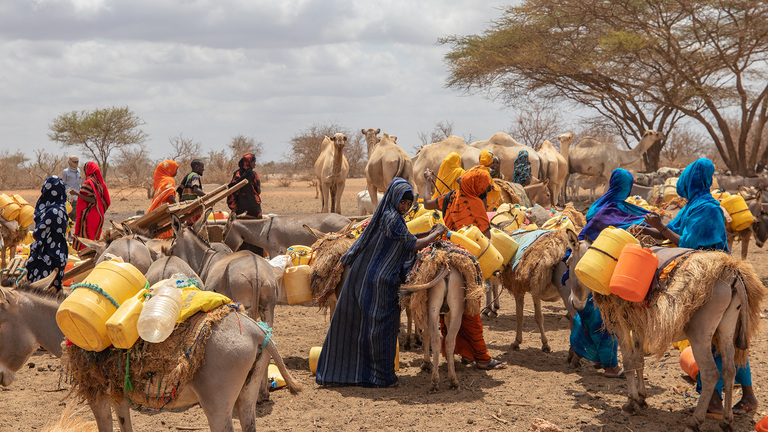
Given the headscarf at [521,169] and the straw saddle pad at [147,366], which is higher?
the headscarf at [521,169]

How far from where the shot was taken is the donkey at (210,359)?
158 inches

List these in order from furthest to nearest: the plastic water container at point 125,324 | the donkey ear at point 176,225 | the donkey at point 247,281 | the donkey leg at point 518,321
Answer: the donkey leg at point 518,321
the donkey ear at point 176,225
the donkey at point 247,281
the plastic water container at point 125,324

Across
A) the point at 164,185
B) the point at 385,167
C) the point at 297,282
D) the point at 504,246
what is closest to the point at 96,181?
the point at 164,185

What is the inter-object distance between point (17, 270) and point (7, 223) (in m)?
6.71

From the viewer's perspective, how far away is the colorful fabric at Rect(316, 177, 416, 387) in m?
6.36

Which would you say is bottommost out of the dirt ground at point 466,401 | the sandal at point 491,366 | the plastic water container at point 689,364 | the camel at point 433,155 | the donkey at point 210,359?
the dirt ground at point 466,401

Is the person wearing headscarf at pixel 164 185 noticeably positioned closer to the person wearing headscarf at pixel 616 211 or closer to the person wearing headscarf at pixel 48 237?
the person wearing headscarf at pixel 48 237

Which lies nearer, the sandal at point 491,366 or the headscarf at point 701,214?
the headscarf at point 701,214

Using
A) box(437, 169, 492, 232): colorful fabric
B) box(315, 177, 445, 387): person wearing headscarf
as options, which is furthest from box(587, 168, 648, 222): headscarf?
box(315, 177, 445, 387): person wearing headscarf

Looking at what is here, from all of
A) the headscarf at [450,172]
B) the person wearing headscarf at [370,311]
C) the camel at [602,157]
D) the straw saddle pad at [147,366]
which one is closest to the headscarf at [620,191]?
the person wearing headscarf at [370,311]

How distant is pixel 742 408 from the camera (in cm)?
555

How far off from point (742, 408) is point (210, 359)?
4.35 m

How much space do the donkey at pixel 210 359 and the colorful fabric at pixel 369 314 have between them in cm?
206

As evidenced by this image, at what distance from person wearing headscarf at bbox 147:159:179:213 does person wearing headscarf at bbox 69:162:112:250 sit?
0.72m
